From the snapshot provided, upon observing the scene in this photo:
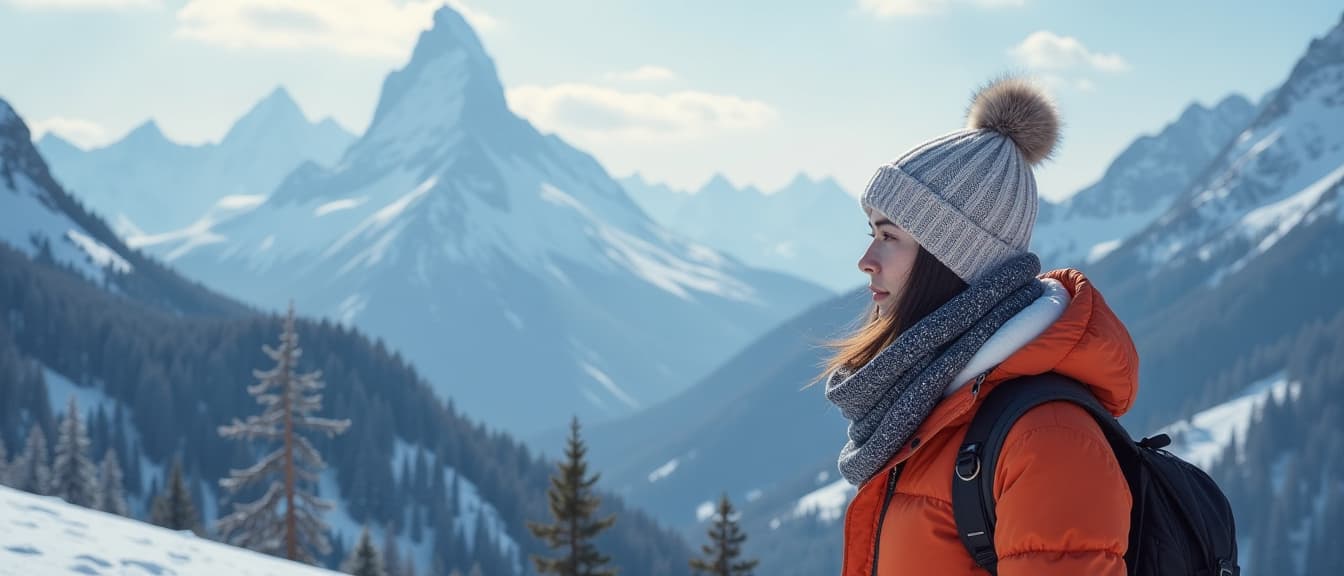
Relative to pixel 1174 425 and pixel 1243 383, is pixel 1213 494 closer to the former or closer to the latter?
pixel 1174 425

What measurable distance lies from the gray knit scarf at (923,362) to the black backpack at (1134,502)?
0.20 m

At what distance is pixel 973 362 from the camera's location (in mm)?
3498

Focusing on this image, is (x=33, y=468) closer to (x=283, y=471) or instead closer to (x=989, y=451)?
(x=283, y=471)

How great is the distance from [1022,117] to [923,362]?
102 centimetres

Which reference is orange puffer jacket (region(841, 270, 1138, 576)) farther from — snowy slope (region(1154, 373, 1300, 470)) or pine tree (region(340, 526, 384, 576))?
snowy slope (region(1154, 373, 1300, 470))

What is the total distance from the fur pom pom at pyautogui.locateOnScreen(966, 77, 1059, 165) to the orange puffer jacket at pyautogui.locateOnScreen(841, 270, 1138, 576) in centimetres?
49

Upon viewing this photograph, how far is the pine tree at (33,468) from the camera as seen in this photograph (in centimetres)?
5842

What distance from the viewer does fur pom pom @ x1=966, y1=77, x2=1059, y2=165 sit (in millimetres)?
4082

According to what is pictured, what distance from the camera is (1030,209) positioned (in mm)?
4031

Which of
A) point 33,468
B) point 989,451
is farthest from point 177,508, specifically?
point 989,451

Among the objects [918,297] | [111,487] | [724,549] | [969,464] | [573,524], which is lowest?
[969,464]

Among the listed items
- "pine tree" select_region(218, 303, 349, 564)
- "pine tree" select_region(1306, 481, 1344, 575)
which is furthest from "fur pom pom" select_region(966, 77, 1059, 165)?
"pine tree" select_region(1306, 481, 1344, 575)

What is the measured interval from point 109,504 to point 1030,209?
61624 mm

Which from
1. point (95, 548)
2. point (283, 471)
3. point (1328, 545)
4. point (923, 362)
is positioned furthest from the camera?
point (1328, 545)
